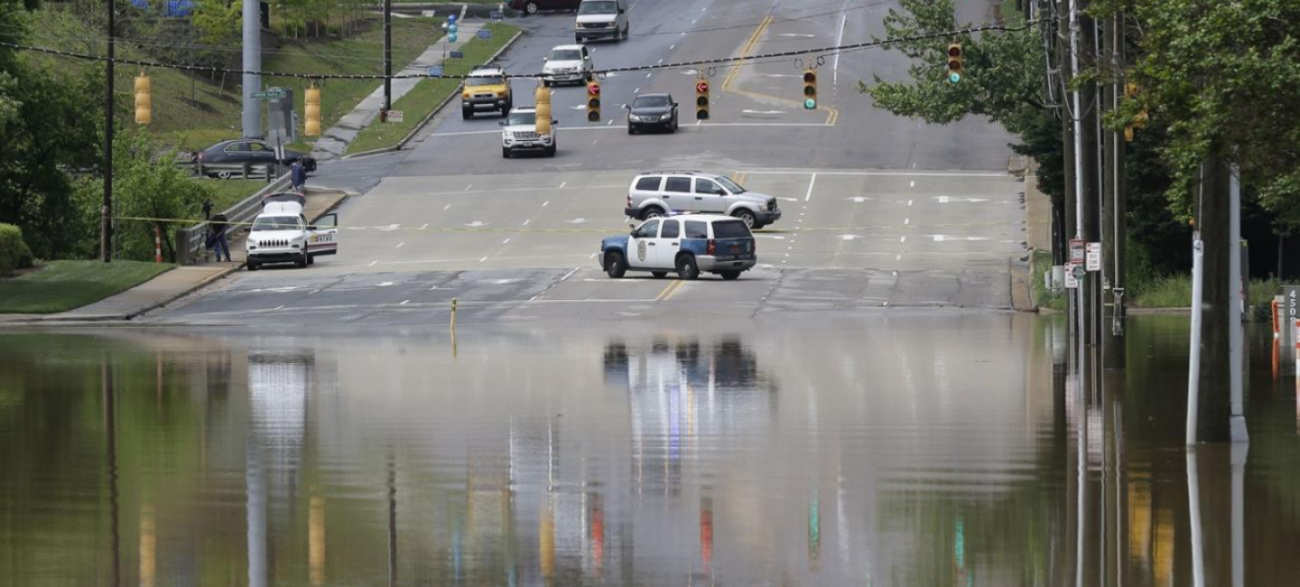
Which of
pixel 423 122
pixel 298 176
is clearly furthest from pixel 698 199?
pixel 423 122

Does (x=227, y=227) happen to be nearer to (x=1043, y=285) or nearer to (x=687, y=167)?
(x=687, y=167)

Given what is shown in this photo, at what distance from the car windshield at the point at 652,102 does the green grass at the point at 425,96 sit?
10.2m

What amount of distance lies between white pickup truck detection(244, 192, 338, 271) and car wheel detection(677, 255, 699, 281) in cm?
1206

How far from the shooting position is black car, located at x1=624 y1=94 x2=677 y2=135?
236ft

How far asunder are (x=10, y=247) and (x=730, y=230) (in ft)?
62.9

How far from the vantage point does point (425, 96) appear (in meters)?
84.9

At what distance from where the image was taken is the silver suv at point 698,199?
2194 inches

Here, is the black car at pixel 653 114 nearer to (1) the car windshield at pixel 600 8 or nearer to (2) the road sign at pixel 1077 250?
(1) the car windshield at pixel 600 8

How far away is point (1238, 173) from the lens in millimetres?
18828

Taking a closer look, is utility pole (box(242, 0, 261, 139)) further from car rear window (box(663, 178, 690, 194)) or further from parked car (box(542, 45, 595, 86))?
car rear window (box(663, 178, 690, 194))

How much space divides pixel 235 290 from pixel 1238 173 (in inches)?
1399

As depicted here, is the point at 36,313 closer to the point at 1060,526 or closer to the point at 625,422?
the point at 625,422

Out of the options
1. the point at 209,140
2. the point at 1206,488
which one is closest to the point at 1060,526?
the point at 1206,488

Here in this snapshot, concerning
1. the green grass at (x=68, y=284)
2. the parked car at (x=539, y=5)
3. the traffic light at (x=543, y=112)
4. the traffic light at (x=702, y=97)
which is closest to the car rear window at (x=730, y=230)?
the traffic light at (x=702, y=97)
